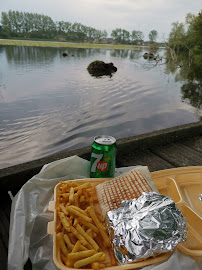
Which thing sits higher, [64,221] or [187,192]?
[64,221]

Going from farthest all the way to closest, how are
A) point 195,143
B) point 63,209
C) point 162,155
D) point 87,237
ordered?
point 195,143 → point 162,155 → point 63,209 → point 87,237

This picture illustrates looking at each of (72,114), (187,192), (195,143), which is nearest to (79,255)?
(187,192)

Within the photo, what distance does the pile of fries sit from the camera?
5.50ft

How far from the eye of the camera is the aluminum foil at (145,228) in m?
1.67

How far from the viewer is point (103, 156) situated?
2.61 metres

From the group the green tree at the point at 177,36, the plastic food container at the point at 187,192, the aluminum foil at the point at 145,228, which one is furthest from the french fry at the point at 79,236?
the green tree at the point at 177,36

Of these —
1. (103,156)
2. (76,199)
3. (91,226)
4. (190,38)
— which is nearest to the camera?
(91,226)

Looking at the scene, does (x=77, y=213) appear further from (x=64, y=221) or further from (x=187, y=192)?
(x=187, y=192)

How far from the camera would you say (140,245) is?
5.46 ft

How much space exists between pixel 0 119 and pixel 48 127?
215cm

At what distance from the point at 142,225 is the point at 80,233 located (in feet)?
1.68

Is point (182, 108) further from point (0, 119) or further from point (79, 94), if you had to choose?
point (0, 119)

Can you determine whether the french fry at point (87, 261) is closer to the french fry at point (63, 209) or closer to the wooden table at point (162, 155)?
the french fry at point (63, 209)

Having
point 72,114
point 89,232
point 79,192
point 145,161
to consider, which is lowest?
point 72,114
